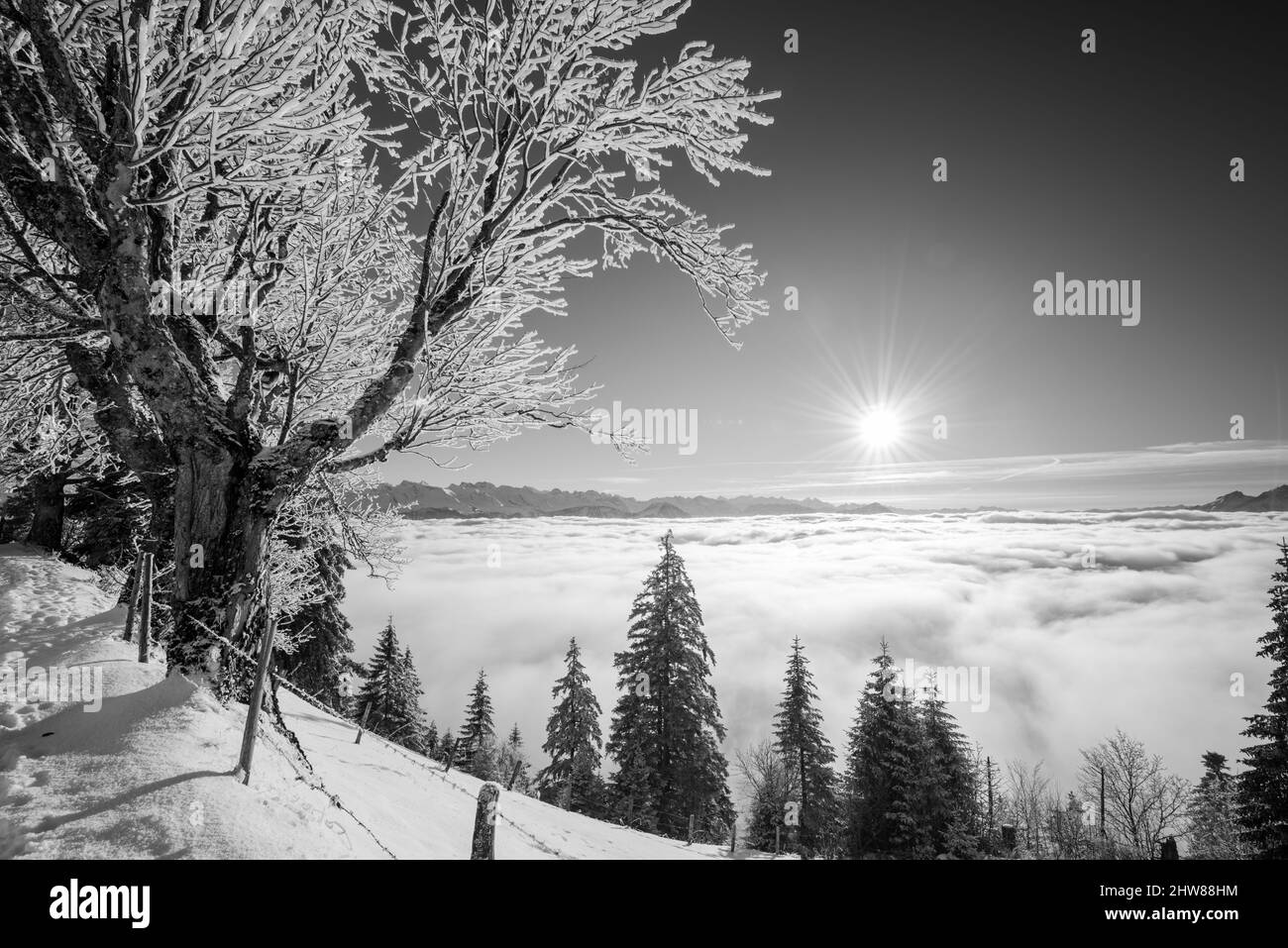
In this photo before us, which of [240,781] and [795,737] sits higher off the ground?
[240,781]

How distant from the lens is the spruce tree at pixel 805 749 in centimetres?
2703

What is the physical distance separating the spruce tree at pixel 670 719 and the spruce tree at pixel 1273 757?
18332 millimetres

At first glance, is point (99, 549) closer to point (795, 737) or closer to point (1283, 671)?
point (795, 737)

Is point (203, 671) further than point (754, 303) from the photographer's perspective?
No

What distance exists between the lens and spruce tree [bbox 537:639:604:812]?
2909 centimetres

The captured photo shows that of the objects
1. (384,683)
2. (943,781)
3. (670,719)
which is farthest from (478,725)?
(943,781)

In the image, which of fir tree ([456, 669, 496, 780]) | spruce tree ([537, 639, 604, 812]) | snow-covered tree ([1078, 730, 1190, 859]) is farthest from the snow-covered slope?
snow-covered tree ([1078, 730, 1190, 859])

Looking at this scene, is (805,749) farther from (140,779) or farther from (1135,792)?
(140,779)

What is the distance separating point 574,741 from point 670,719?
27.0ft

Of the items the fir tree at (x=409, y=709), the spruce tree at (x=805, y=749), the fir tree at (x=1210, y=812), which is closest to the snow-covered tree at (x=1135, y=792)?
the fir tree at (x=1210, y=812)
